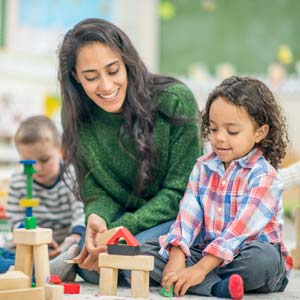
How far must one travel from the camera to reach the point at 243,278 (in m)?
1.52

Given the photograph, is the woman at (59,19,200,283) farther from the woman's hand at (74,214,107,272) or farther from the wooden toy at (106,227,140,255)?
the wooden toy at (106,227,140,255)

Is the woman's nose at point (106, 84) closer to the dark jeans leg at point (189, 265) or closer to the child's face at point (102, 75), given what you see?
the child's face at point (102, 75)

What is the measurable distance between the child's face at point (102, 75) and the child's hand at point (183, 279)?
0.43 m

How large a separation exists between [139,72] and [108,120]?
14 centimetres

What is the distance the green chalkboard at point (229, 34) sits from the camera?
14.6 ft

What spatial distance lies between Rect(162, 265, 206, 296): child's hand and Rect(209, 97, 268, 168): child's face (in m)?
0.25

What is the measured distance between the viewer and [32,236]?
1392mm

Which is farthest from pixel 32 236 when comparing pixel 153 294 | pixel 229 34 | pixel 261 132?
pixel 229 34

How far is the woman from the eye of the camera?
167cm

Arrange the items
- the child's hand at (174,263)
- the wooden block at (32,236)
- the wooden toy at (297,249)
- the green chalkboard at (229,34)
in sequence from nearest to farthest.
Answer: the wooden block at (32,236)
the child's hand at (174,263)
the wooden toy at (297,249)
the green chalkboard at (229,34)

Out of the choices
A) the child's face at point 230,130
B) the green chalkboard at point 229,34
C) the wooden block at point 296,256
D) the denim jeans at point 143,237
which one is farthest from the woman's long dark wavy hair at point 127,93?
the green chalkboard at point 229,34

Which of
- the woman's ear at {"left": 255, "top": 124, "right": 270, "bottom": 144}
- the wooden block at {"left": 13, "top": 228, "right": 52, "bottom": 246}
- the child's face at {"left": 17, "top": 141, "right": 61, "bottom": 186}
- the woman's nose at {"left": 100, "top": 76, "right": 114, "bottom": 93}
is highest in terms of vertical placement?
the woman's nose at {"left": 100, "top": 76, "right": 114, "bottom": 93}

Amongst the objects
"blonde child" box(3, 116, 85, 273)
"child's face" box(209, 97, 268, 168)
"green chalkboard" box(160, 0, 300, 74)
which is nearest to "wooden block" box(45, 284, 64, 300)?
"child's face" box(209, 97, 268, 168)

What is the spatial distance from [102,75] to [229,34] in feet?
9.63
